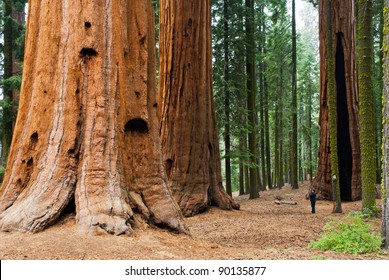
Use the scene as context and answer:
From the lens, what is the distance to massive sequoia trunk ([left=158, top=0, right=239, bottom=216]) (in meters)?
12.4

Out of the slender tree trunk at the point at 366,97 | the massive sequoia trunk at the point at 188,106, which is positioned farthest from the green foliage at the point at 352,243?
the massive sequoia trunk at the point at 188,106

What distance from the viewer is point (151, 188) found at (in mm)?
6328

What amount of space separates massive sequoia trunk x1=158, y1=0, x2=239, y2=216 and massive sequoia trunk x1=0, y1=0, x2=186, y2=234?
5756mm

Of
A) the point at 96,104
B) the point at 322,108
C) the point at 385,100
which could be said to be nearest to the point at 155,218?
the point at 96,104

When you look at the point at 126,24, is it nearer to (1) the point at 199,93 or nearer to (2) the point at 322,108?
(1) the point at 199,93

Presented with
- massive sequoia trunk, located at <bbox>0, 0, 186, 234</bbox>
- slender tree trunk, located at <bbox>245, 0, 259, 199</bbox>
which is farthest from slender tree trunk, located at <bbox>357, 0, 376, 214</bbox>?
slender tree trunk, located at <bbox>245, 0, 259, 199</bbox>

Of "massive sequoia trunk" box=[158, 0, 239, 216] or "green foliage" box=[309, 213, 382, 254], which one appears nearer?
"green foliage" box=[309, 213, 382, 254]

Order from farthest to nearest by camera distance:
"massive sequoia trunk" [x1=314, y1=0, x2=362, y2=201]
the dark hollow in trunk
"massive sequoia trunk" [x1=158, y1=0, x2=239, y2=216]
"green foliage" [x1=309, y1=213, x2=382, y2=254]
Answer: the dark hollow in trunk < "massive sequoia trunk" [x1=314, y1=0, x2=362, y2=201] < "massive sequoia trunk" [x1=158, y1=0, x2=239, y2=216] < "green foliage" [x1=309, y1=213, x2=382, y2=254]

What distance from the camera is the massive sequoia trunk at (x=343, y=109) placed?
1673 cm

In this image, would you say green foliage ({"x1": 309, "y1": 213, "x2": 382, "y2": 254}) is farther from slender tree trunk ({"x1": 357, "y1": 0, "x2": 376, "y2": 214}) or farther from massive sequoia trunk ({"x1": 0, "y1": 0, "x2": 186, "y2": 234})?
slender tree trunk ({"x1": 357, "y1": 0, "x2": 376, "y2": 214})

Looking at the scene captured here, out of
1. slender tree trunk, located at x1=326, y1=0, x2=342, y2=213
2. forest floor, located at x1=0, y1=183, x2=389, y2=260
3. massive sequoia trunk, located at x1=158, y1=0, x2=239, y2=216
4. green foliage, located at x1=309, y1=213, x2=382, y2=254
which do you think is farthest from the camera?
massive sequoia trunk, located at x1=158, y1=0, x2=239, y2=216

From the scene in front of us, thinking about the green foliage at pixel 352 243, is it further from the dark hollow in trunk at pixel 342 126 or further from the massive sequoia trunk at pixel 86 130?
the dark hollow in trunk at pixel 342 126

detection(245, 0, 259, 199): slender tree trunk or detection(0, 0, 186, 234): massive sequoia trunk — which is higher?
detection(245, 0, 259, 199): slender tree trunk

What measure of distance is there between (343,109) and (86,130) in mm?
14432
